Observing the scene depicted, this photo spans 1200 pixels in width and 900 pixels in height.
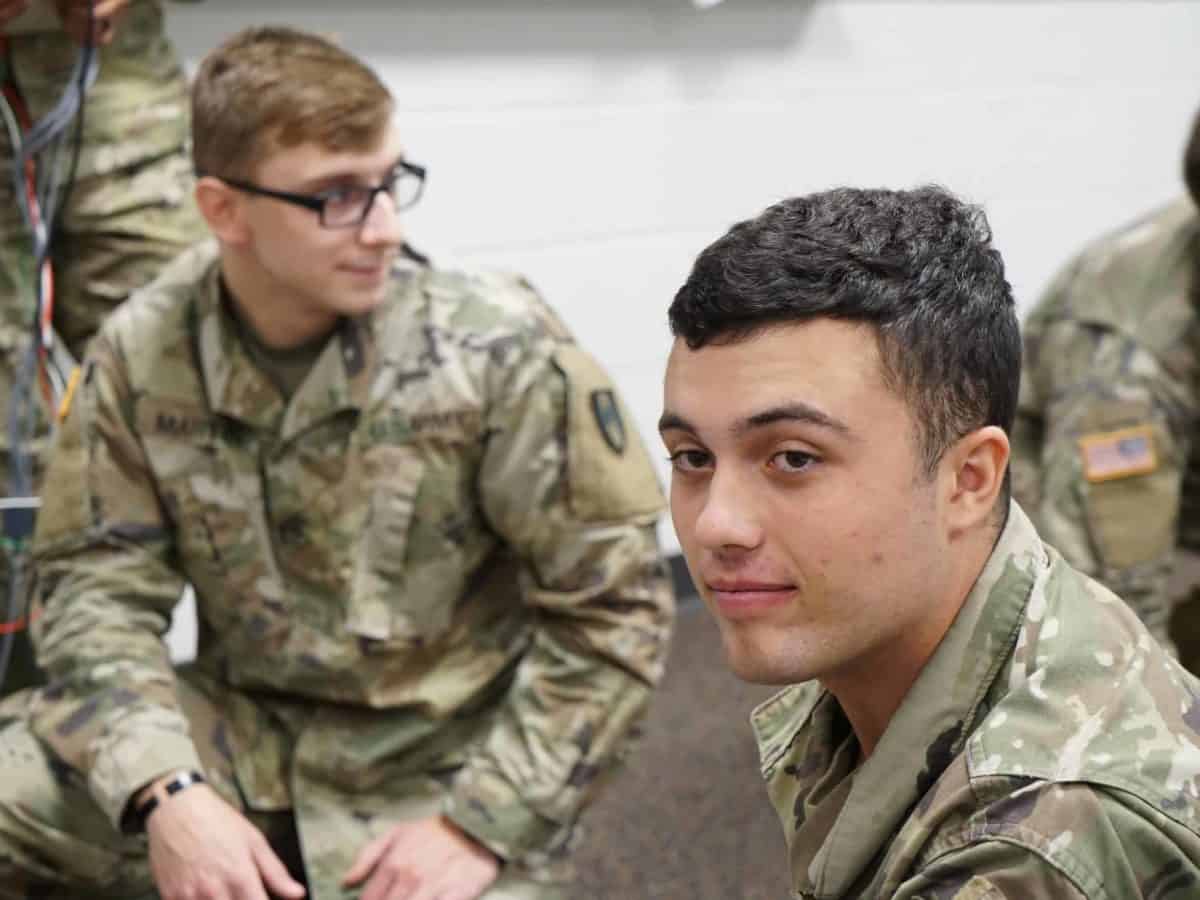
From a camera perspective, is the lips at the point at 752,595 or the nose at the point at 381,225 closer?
the lips at the point at 752,595

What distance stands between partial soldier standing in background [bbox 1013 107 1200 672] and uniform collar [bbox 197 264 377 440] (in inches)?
34.1

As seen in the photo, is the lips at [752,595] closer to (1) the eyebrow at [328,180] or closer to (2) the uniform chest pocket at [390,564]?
(2) the uniform chest pocket at [390,564]

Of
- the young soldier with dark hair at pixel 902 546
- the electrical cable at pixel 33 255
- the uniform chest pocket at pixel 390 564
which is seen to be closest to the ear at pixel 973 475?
the young soldier with dark hair at pixel 902 546

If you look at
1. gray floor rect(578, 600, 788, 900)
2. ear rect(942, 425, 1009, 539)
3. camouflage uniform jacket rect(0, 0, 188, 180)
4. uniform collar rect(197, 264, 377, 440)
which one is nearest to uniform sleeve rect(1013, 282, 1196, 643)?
gray floor rect(578, 600, 788, 900)

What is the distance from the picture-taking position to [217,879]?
136cm

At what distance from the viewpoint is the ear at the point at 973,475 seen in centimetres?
85

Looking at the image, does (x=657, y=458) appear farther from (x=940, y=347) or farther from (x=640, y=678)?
(x=940, y=347)

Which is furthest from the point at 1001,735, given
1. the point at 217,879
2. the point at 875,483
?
the point at 217,879

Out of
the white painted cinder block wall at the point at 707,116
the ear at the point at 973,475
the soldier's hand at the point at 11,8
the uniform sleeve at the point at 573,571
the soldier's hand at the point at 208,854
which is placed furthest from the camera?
the white painted cinder block wall at the point at 707,116

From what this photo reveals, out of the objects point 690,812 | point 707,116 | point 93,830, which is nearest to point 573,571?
point 93,830

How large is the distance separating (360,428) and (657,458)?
1474 mm

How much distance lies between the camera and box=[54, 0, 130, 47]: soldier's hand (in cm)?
179

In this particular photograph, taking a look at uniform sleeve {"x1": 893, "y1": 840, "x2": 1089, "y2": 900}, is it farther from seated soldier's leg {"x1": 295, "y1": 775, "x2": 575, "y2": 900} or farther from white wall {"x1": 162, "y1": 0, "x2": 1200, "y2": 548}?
white wall {"x1": 162, "y1": 0, "x2": 1200, "y2": 548}

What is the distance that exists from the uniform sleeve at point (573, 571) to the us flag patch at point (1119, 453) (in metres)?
0.60
